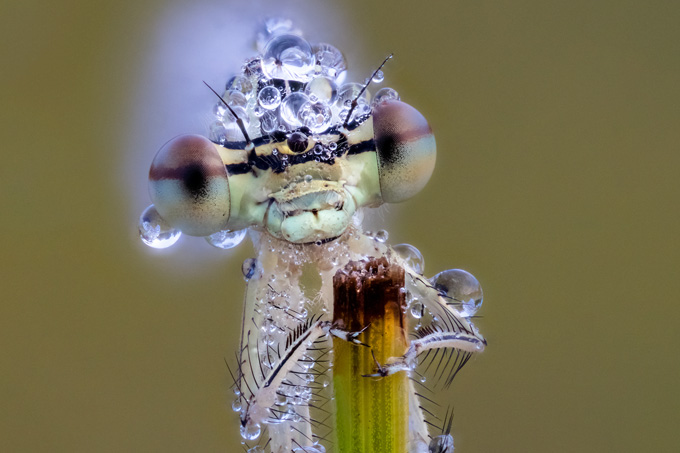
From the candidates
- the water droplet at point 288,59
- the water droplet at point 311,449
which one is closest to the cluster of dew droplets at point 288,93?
the water droplet at point 288,59

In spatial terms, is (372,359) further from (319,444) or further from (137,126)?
(137,126)

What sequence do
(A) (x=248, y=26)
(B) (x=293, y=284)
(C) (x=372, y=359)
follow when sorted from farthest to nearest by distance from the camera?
(A) (x=248, y=26) → (B) (x=293, y=284) → (C) (x=372, y=359)

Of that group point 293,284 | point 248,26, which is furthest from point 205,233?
point 248,26

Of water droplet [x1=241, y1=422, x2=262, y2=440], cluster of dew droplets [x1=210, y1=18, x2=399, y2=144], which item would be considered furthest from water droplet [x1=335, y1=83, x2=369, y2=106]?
water droplet [x1=241, y1=422, x2=262, y2=440]

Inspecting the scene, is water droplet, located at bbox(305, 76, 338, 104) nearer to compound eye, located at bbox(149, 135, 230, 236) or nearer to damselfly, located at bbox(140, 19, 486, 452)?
damselfly, located at bbox(140, 19, 486, 452)

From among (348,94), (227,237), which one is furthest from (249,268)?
(348,94)

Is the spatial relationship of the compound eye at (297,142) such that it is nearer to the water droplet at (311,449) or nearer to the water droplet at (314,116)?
the water droplet at (314,116)
